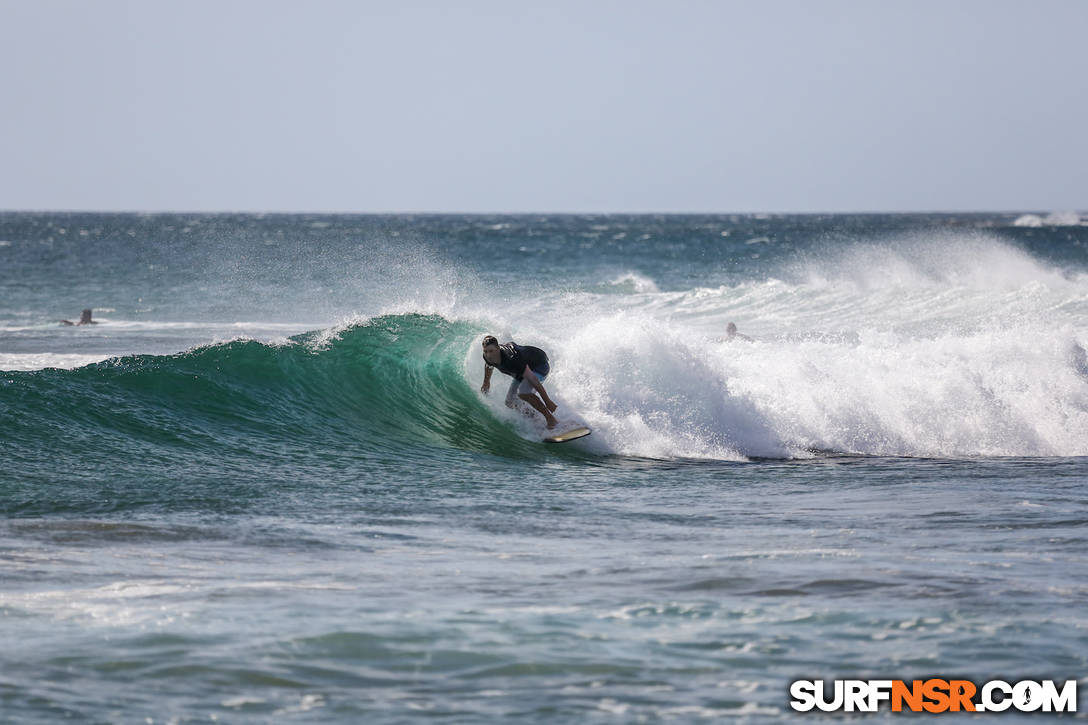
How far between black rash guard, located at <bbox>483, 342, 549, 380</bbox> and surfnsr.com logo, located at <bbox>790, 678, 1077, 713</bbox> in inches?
316

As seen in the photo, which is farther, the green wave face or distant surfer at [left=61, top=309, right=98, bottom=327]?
distant surfer at [left=61, top=309, right=98, bottom=327]

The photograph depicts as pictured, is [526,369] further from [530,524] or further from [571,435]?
[530,524]

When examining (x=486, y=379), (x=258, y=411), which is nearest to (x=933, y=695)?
(x=486, y=379)

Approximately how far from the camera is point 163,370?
14.3 meters

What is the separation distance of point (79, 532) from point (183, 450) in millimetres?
3496

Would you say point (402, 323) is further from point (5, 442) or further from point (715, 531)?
point (715, 531)

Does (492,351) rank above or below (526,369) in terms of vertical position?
above

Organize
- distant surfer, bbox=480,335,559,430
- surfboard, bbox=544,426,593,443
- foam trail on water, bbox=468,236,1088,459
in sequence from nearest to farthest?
surfboard, bbox=544,426,593,443 → distant surfer, bbox=480,335,559,430 → foam trail on water, bbox=468,236,1088,459

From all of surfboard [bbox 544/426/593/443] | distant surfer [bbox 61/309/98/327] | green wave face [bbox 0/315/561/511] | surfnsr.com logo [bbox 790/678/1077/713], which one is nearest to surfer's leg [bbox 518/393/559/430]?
surfboard [bbox 544/426/593/443]

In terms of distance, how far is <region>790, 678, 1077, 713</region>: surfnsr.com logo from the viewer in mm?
5363

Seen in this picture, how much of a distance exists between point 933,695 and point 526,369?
8257mm

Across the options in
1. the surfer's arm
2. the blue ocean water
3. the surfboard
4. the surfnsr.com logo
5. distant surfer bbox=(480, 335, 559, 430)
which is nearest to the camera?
the surfnsr.com logo

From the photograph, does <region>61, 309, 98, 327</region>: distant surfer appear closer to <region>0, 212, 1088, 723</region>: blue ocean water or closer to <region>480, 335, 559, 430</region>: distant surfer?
<region>0, 212, 1088, 723</region>: blue ocean water

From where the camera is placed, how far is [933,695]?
5484mm
